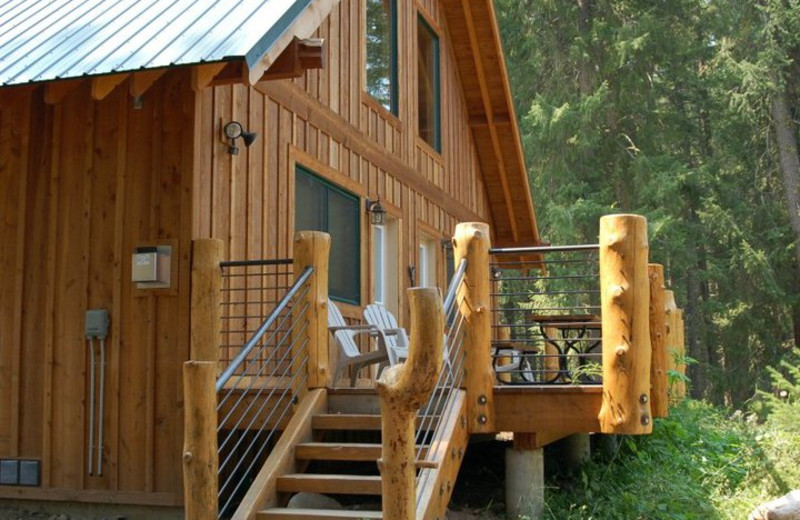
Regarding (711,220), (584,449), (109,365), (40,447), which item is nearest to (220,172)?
(109,365)

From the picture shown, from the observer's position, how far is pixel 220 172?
702cm

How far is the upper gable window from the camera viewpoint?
34.6 feet

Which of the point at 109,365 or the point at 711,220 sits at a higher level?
the point at 711,220

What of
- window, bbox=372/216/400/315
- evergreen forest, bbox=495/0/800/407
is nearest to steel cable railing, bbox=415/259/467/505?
window, bbox=372/216/400/315

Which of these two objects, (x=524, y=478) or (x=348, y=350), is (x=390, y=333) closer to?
(x=348, y=350)

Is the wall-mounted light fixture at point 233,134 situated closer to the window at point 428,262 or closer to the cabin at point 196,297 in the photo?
the cabin at point 196,297

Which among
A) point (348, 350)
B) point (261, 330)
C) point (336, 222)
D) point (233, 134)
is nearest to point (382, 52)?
point (336, 222)

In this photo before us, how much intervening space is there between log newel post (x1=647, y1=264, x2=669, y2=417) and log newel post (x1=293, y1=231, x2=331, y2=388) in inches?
97.4

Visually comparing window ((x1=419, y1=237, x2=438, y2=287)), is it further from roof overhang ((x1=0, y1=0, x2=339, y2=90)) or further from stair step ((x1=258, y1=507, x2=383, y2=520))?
stair step ((x1=258, y1=507, x2=383, y2=520))

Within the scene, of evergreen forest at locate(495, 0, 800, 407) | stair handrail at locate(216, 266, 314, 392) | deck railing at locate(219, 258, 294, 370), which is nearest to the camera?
stair handrail at locate(216, 266, 314, 392)

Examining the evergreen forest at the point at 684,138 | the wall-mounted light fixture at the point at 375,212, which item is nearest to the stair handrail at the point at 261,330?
the wall-mounted light fixture at the point at 375,212

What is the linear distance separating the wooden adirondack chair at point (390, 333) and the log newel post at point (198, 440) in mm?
2915

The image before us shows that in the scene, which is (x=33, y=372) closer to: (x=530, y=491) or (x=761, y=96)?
(x=530, y=491)

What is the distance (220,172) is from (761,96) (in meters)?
17.5
